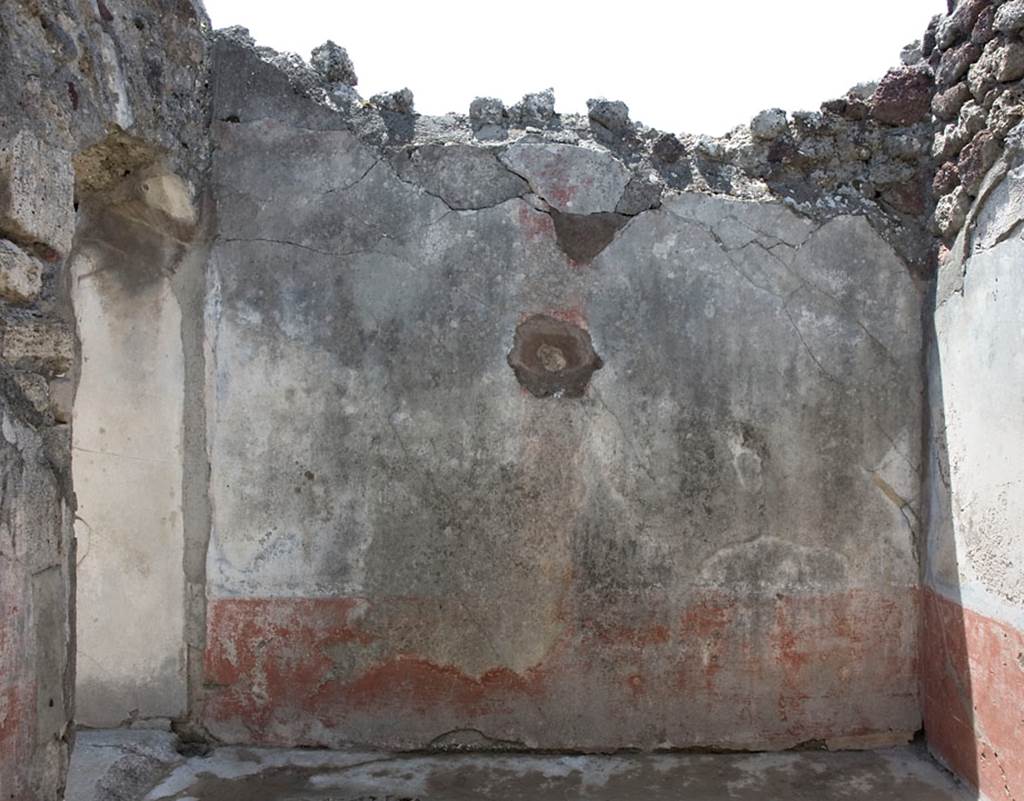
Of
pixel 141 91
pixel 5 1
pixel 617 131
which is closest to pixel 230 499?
pixel 141 91

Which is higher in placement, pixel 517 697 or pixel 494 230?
pixel 494 230

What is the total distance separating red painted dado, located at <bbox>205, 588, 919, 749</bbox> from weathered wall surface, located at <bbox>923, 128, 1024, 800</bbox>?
22 cm

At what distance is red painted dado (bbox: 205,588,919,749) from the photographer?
2682 millimetres

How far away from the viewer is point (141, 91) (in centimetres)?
224

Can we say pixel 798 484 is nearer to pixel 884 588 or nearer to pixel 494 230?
pixel 884 588

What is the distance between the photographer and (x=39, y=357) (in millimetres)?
1751

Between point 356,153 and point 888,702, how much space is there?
91.3 inches

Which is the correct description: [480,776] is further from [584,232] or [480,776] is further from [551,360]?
[584,232]

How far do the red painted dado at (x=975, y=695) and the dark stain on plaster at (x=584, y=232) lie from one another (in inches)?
56.3

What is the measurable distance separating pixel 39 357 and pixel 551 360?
4.70ft

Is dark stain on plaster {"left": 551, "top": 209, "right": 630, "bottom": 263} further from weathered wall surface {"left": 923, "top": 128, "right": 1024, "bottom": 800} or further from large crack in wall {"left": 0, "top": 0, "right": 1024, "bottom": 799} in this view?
weathered wall surface {"left": 923, "top": 128, "right": 1024, "bottom": 800}

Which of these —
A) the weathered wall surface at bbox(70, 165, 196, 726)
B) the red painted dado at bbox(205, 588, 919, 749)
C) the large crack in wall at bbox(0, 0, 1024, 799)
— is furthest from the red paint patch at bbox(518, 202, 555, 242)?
the red painted dado at bbox(205, 588, 919, 749)

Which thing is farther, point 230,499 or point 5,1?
point 230,499

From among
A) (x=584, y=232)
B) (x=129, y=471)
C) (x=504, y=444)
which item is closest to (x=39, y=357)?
(x=129, y=471)
